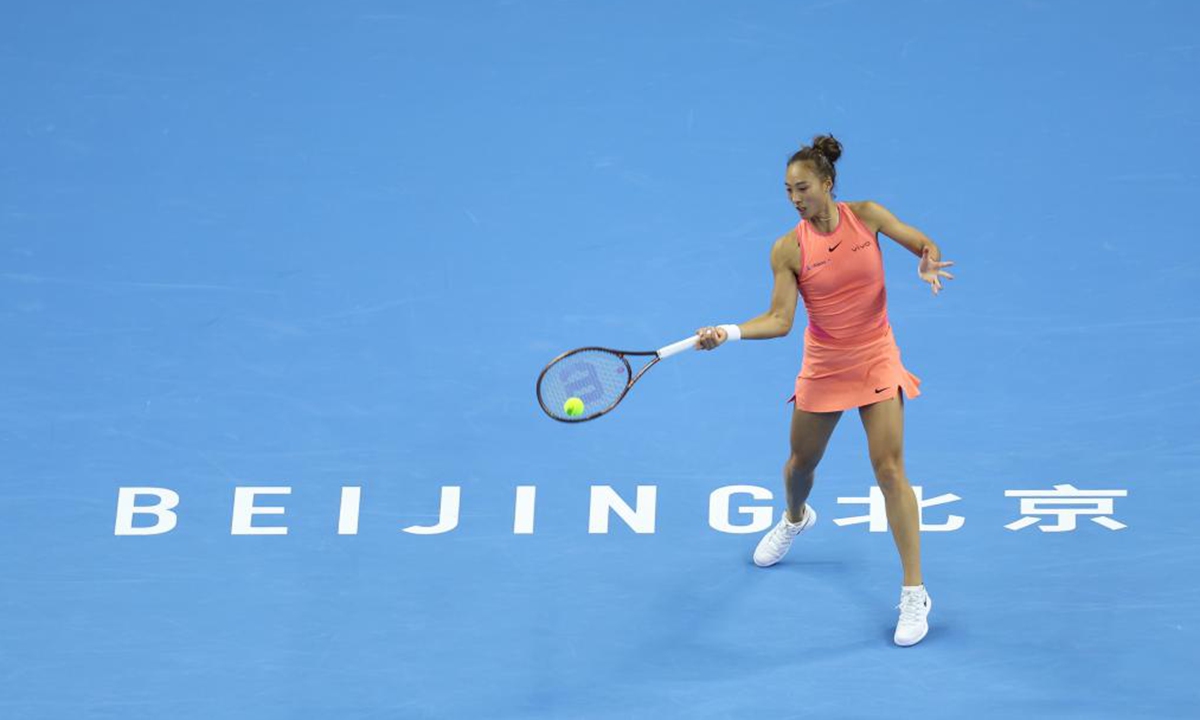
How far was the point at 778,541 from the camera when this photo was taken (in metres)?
7.88

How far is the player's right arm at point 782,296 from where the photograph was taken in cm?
717

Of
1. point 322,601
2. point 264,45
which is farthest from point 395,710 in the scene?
point 264,45

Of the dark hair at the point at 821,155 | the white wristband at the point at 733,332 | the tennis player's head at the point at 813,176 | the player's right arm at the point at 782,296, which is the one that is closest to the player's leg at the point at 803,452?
the player's right arm at the point at 782,296

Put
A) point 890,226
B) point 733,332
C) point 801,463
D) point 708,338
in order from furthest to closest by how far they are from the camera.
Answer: point 801,463
point 890,226
point 733,332
point 708,338

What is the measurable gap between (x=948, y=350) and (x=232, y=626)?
352 centimetres

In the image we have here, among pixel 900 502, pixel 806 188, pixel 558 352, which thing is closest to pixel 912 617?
pixel 900 502

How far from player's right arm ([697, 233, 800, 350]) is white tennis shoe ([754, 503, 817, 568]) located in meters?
0.96

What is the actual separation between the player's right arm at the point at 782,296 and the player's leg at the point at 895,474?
1.50ft

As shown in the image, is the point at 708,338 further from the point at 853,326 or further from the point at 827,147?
the point at 827,147

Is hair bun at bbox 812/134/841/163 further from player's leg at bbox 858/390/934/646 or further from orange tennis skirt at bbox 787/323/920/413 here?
player's leg at bbox 858/390/934/646

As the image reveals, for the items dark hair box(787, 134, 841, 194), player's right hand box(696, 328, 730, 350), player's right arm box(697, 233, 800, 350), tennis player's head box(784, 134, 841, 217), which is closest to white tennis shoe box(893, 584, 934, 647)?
player's right arm box(697, 233, 800, 350)

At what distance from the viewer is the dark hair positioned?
23.2 ft

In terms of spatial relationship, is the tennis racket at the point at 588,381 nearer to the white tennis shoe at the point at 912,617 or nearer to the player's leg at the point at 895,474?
the player's leg at the point at 895,474

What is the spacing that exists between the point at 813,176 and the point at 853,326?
1.99 ft
